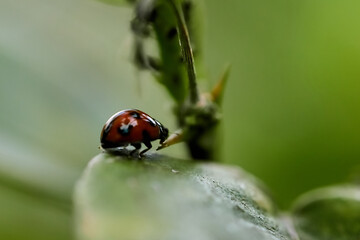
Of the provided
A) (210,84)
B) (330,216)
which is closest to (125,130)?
(330,216)

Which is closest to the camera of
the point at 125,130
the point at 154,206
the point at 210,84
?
the point at 154,206

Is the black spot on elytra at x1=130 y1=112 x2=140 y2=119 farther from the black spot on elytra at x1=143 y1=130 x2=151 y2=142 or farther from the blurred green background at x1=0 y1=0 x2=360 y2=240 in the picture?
the blurred green background at x1=0 y1=0 x2=360 y2=240

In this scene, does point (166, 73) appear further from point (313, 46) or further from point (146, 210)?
point (313, 46)

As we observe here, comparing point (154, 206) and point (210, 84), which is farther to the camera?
point (210, 84)

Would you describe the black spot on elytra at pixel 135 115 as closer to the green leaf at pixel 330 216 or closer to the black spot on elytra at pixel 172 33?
the black spot on elytra at pixel 172 33

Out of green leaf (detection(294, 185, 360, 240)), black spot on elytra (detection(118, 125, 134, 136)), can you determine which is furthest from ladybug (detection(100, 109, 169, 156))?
green leaf (detection(294, 185, 360, 240))

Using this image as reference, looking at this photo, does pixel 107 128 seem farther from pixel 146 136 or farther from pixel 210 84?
pixel 210 84
